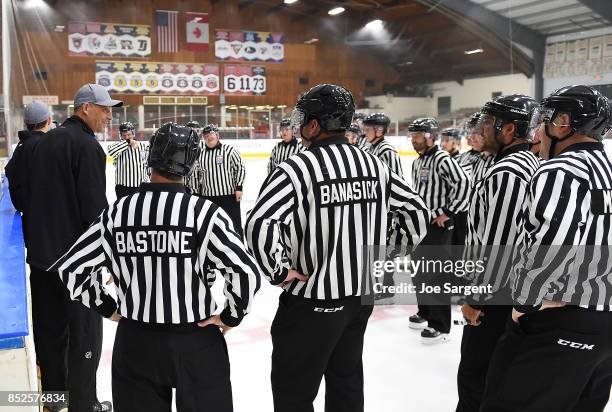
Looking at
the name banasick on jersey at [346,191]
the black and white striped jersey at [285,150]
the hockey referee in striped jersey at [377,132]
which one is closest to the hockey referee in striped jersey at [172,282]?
the name banasick on jersey at [346,191]

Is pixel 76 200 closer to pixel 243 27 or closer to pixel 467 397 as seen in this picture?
pixel 467 397

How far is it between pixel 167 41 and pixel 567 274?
12.8 meters

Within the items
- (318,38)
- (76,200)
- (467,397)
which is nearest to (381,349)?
(467,397)

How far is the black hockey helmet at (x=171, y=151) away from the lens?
1.56m

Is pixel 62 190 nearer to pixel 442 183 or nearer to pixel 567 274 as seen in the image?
pixel 567 274

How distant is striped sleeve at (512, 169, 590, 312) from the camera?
1613mm

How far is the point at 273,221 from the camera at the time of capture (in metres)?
1.83

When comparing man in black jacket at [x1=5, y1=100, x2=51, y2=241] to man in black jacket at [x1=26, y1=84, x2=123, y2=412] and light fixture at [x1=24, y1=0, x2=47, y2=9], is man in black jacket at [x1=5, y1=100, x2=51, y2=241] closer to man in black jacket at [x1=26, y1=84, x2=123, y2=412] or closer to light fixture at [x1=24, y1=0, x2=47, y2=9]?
man in black jacket at [x1=26, y1=84, x2=123, y2=412]

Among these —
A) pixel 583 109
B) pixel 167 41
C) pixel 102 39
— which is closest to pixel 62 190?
pixel 583 109

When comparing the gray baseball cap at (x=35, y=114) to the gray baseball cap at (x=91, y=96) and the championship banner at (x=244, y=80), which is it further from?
the championship banner at (x=244, y=80)

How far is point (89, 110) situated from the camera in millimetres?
2453

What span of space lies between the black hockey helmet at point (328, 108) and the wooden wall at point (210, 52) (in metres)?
9.88

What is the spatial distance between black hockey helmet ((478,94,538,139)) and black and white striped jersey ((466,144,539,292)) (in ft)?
0.22

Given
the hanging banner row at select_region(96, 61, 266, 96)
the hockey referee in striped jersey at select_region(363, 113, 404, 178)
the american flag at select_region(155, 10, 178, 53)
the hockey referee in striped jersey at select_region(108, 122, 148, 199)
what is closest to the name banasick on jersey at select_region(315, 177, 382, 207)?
the hockey referee in striped jersey at select_region(363, 113, 404, 178)
